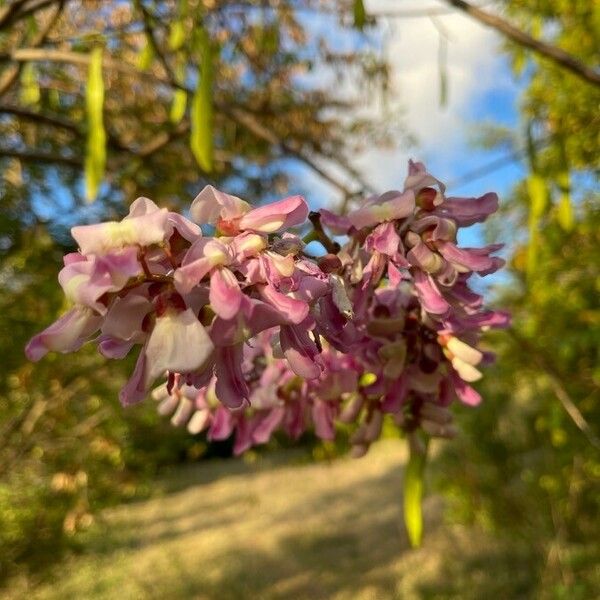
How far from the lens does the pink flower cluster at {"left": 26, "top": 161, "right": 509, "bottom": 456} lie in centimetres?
37

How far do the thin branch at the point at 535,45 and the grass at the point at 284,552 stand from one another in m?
2.85

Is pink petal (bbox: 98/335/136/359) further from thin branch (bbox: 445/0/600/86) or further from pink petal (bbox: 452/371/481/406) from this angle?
thin branch (bbox: 445/0/600/86)

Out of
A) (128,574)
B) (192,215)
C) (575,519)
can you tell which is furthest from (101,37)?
(128,574)

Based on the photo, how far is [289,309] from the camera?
1.23 ft

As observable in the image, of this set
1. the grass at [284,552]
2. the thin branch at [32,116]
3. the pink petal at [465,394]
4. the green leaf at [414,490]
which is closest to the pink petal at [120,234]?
the pink petal at [465,394]

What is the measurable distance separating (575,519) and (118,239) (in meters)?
3.93

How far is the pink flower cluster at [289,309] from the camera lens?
0.37m

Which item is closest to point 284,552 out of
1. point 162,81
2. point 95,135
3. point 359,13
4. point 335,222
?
point 162,81

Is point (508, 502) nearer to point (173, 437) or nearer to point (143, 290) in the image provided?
point (173, 437)

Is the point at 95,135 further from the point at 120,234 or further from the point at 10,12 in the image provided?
the point at 120,234

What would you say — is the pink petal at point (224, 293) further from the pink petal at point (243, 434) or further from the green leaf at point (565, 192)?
the green leaf at point (565, 192)

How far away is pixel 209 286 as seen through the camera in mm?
382

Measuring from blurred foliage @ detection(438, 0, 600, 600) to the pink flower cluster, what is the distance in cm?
45

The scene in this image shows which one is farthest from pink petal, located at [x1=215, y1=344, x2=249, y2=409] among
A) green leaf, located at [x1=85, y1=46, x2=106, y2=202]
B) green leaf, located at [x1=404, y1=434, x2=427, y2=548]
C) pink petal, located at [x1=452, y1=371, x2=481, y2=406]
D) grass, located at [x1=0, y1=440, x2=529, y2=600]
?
grass, located at [x1=0, y1=440, x2=529, y2=600]
